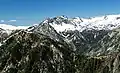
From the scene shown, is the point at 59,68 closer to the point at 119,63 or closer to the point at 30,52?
the point at 30,52

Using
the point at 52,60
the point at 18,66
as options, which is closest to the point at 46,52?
the point at 52,60

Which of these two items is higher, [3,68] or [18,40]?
[18,40]

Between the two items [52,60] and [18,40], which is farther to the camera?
[18,40]

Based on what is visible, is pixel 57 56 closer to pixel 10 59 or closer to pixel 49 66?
pixel 49 66

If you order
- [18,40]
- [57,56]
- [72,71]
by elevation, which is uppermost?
[18,40]

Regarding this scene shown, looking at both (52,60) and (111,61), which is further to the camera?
(111,61)

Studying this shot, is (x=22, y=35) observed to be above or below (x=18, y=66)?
above

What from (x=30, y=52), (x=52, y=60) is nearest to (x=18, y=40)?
(x=30, y=52)

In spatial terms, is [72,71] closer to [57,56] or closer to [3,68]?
[57,56]
